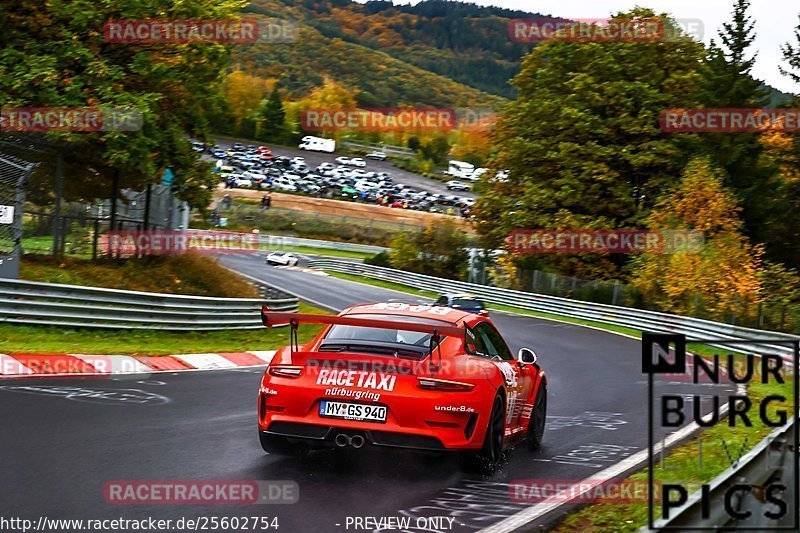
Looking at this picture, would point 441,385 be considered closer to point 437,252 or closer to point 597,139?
point 597,139

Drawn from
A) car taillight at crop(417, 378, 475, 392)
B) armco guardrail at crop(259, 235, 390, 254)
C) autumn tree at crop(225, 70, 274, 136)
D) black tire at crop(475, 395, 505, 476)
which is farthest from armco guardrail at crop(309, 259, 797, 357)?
autumn tree at crop(225, 70, 274, 136)

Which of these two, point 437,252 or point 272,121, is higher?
point 272,121

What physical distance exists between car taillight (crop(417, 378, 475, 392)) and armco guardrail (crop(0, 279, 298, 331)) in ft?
38.8

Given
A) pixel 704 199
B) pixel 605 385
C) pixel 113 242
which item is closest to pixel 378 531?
pixel 605 385

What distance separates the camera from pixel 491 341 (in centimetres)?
987

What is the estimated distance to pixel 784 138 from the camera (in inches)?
2096

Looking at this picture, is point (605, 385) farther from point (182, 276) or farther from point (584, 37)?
point (584, 37)

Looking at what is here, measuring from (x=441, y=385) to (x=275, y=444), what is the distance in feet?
5.06

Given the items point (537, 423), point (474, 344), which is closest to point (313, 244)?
point (537, 423)

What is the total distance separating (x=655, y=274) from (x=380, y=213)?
194ft

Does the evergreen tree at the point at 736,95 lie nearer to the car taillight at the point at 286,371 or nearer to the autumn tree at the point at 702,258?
the autumn tree at the point at 702,258

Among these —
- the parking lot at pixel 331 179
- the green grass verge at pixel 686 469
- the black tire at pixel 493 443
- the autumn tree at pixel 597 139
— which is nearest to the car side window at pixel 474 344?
the black tire at pixel 493 443

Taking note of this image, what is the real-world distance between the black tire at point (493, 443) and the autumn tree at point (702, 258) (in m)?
26.5

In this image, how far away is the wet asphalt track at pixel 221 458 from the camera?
6.89 m
